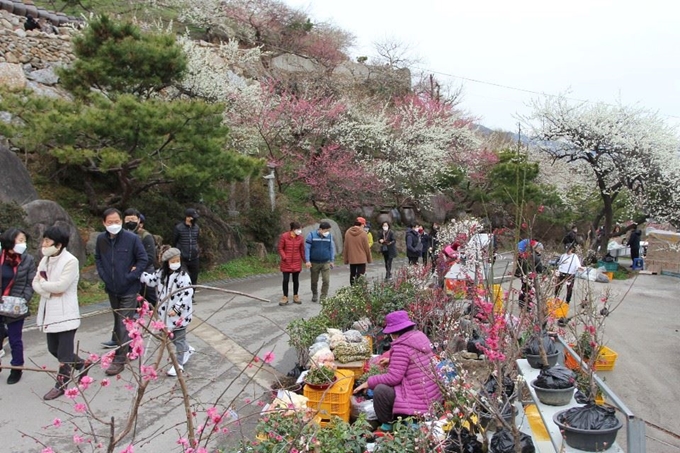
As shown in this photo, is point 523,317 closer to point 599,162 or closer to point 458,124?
point 599,162

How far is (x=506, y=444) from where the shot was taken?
3666mm

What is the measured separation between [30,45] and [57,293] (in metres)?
14.7

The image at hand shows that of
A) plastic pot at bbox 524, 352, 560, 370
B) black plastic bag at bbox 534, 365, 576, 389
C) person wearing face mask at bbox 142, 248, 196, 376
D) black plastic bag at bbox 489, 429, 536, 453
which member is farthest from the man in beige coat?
black plastic bag at bbox 489, 429, 536, 453

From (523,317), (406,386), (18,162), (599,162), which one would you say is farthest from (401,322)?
(599,162)

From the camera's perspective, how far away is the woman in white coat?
4.94m

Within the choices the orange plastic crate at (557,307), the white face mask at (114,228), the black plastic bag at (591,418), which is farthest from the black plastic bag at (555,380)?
the white face mask at (114,228)

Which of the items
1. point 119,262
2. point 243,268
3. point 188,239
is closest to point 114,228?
point 119,262

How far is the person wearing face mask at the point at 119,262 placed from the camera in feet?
18.3

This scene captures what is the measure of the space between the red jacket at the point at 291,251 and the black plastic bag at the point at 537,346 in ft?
15.7

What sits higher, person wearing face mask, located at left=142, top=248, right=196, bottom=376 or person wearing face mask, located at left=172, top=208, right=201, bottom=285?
person wearing face mask, located at left=172, top=208, right=201, bottom=285

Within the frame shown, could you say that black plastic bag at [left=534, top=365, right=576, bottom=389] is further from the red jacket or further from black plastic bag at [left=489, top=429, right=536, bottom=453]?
the red jacket

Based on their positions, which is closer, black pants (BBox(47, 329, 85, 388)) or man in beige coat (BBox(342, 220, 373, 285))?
black pants (BBox(47, 329, 85, 388))

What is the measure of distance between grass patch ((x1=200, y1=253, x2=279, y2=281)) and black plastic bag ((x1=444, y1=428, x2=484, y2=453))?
945 centimetres

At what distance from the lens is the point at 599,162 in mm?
18062
